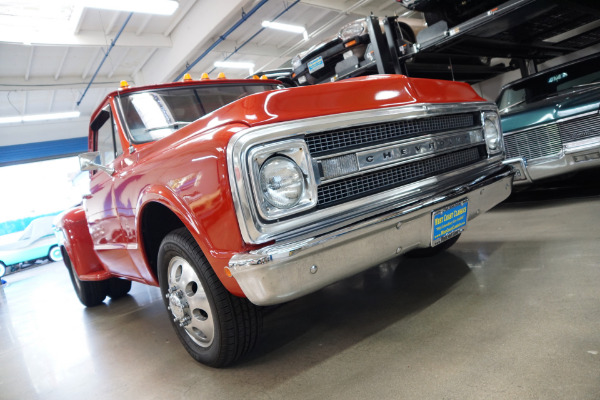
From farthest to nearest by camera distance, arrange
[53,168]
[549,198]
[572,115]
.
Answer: [53,168]
[549,198]
[572,115]

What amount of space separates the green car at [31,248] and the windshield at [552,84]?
39.6 ft

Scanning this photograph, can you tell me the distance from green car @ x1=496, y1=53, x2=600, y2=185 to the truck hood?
5.92ft

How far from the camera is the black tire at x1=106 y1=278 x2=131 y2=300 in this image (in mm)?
4353

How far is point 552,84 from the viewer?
4.55m

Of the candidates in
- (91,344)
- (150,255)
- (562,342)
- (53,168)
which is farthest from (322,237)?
(53,168)

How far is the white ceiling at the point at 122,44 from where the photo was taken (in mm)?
8867

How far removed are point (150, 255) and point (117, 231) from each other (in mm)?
476

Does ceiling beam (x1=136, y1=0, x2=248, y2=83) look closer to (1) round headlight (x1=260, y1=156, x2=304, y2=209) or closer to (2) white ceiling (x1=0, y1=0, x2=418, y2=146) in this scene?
(2) white ceiling (x1=0, y1=0, x2=418, y2=146)

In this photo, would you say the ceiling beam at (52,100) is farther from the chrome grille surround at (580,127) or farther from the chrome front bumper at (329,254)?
the chrome front bumper at (329,254)

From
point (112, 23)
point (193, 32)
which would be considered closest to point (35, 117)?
point (112, 23)

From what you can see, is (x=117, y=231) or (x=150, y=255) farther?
(x=117, y=231)

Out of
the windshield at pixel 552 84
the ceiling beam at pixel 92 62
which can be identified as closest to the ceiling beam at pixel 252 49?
the ceiling beam at pixel 92 62

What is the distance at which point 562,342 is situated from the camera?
5.16ft

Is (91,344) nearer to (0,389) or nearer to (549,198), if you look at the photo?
(0,389)
